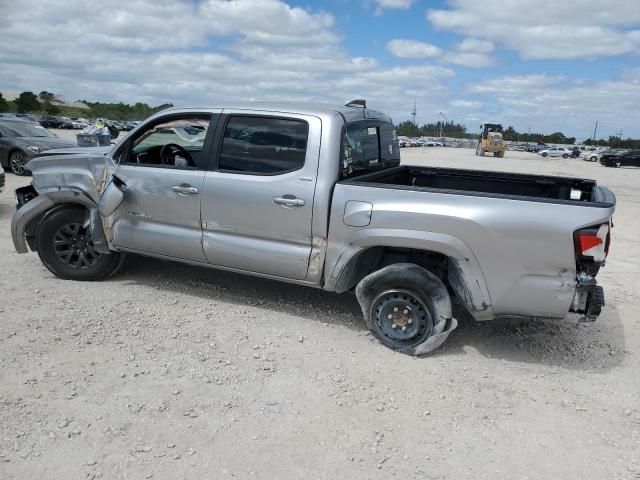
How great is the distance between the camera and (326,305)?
5105 mm

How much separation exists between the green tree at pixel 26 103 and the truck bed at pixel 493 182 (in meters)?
99.6

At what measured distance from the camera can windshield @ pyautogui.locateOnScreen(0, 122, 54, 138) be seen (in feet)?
46.1

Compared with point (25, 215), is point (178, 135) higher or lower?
higher

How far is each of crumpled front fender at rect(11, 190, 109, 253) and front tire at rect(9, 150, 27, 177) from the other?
9613 mm

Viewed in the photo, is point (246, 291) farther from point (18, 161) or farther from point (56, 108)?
point (56, 108)

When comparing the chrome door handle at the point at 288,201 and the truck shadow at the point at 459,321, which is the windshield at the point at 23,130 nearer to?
the truck shadow at the point at 459,321

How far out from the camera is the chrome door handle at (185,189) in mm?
4629

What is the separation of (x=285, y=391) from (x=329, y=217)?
1375 millimetres

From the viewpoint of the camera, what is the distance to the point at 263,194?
436 centimetres

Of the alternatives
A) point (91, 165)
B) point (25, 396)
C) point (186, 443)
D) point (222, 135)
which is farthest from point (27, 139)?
point (186, 443)

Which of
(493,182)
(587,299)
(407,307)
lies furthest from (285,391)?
(493,182)

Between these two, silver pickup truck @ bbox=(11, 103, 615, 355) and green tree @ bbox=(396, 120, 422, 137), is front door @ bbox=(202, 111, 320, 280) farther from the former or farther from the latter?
green tree @ bbox=(396, 120, 422, 137)

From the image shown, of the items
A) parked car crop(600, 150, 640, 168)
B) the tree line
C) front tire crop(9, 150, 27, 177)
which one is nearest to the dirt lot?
front tire crop(9, 150, 27, 177)

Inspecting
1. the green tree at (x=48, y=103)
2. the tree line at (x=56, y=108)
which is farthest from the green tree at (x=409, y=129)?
the green tree at (x=48, y=103)
